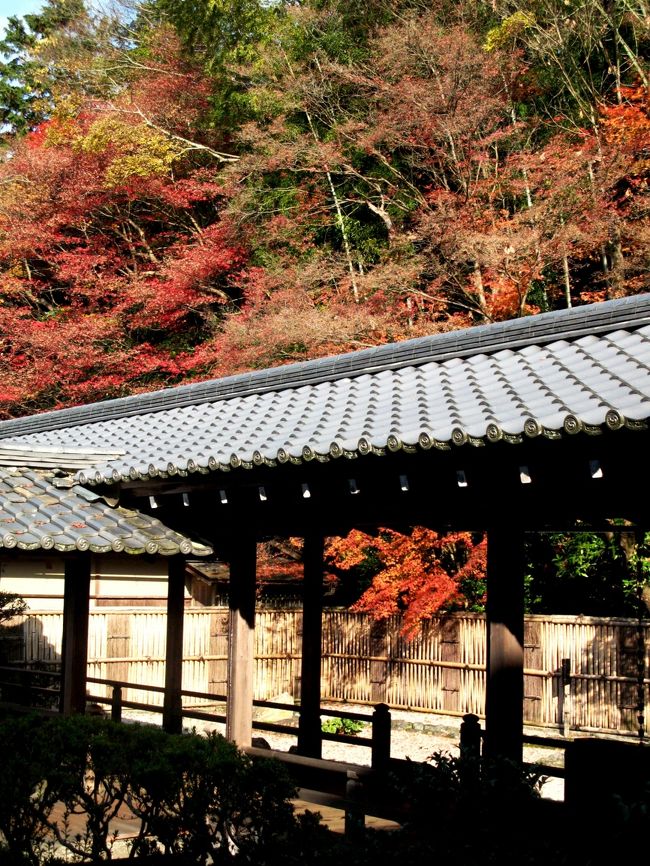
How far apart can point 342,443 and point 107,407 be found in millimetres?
6811

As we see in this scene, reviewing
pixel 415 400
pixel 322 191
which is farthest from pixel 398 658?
pixel 322 191

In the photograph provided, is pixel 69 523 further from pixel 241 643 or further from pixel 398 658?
pixel 398 658

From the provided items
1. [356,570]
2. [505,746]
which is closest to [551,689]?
[356,570]

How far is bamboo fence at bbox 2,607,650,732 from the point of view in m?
14.0

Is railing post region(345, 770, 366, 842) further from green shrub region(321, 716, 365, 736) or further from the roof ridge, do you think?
green shrub region(321, 716, 365, 736)

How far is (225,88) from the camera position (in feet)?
76.8

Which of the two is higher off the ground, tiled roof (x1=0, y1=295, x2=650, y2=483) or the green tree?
the green tree

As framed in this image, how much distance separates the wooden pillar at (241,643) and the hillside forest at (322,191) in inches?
311

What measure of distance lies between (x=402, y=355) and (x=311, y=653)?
3.04 m

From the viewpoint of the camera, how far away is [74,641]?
28.1 ft

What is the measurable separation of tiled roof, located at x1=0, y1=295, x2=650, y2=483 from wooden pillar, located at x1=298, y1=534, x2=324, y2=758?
1497mm

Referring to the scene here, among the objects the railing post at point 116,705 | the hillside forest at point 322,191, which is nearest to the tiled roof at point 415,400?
the railing post at point 116,705

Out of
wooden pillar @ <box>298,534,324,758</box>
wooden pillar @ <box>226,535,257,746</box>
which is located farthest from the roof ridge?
wooden pillar @ <box>226,535,257,746</box>

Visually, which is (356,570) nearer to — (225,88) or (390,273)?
(390,273)
